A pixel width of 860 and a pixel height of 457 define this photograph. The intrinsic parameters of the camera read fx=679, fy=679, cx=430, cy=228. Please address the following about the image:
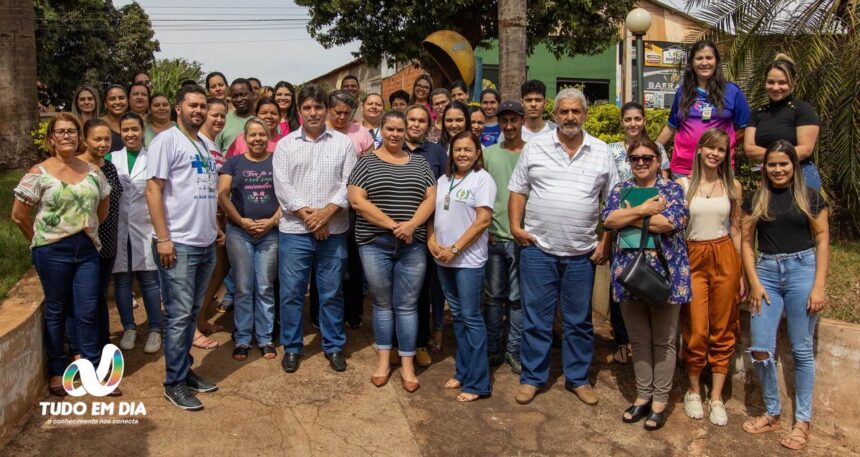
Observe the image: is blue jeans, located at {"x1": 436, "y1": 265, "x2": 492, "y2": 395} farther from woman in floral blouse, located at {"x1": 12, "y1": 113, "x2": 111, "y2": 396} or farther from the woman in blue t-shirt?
woman in floral blouse, located at {"x1": 12, "y1": 113, "x2": 111, "y2": 396}

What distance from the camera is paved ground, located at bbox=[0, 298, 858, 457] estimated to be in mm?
3959

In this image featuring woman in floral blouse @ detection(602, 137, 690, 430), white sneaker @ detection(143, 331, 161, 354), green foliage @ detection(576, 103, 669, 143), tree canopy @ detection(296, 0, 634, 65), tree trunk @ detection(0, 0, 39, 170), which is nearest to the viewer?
woman in floral blouse @ detection(602, 137, 690, 430)

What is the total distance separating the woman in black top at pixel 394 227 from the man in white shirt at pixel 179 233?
3.34 ft

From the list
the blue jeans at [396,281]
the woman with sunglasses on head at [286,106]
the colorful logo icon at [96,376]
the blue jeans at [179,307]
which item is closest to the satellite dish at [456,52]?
the woman with sunglasses on head at [286,106]

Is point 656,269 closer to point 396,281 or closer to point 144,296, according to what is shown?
point 396,281

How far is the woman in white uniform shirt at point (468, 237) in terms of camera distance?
15.1 feet

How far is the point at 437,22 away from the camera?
16266 millimetres

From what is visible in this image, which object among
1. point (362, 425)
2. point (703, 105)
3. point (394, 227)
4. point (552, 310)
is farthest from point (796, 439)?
point (394, 227)

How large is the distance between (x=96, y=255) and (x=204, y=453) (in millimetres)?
1592

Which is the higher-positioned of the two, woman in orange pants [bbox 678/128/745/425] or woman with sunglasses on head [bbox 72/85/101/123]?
woman with sunglasses on head [bbox 72/85/101/123]

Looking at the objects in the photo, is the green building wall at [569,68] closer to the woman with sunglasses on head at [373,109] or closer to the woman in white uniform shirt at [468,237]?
the woman with sunglasses on head at [373,109]

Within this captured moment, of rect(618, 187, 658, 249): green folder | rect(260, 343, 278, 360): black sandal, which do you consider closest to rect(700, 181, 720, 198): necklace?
rect(618, 187, 658, 249): green folder

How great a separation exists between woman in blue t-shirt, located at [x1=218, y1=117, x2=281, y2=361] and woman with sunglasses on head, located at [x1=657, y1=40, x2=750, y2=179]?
3.09m

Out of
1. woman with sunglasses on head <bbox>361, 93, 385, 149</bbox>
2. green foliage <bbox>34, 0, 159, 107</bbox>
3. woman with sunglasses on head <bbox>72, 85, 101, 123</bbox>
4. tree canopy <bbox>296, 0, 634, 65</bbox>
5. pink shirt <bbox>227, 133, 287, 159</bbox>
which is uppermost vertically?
green foliage <bbox>34, 0, 159, 107</bbox>
